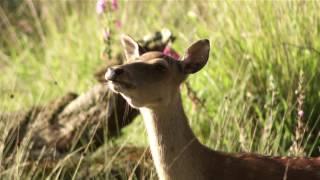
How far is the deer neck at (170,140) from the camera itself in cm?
414

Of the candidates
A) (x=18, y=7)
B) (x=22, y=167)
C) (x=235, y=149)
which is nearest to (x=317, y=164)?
(x=235, y=149)

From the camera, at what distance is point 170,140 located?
418 centimetres

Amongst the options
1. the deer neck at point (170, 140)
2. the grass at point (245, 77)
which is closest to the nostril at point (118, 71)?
the deer neck at point (170, 140)

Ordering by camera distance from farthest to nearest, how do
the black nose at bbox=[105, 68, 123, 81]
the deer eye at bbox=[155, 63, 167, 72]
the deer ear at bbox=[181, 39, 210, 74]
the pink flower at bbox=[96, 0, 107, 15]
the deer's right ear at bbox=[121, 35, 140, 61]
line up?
the pink flower at bbox=[96, 0, 107, 15] < the deer's right ear at bbox=[121, 35, 140, 61] < the deer ear at bbox=[181, 39, 210, 74] < the deer eye at bbox=[155, 63, 167, 72] < the black nose at bbox=[105, 68, 123, 81]

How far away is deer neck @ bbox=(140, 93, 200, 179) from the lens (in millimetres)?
4145

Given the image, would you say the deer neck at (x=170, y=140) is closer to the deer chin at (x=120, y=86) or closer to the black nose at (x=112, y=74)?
the deer chin at (x=120, y=86)

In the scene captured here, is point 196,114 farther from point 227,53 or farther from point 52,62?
point 52,62

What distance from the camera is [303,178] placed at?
4.22 metres

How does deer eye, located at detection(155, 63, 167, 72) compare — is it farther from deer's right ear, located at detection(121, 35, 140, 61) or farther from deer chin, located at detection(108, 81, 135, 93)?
deer's right ear, located at detection(121, 35, 140, 61)

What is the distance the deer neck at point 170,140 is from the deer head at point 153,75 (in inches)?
2.9

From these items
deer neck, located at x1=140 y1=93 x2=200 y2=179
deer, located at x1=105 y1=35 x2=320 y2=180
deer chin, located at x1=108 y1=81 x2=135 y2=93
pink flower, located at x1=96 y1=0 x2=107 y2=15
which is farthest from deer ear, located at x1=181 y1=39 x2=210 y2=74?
pink flower, located at x1=96 y1=0 x2=107 y2=15

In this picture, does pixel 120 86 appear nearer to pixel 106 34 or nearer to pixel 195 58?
pixel 195 58

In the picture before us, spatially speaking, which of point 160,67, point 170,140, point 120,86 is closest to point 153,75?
point 160,67

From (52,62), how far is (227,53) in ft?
9.03
